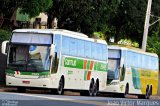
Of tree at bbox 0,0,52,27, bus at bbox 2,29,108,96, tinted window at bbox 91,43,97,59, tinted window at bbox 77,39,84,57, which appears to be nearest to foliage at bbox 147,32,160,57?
tree at bbox 0,0,52,27

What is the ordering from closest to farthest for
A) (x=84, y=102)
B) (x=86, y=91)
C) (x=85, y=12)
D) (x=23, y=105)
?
(x=23, y=105), (x=84, y=102), (x=86, y=91), (x=85, y=12)

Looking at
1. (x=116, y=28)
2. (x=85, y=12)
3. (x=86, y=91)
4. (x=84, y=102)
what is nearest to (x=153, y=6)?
(x=116, y=28)

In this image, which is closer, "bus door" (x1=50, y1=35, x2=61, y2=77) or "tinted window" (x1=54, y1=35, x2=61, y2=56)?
"bus door" (x1=50, y1=35, x2=61, y2=77)

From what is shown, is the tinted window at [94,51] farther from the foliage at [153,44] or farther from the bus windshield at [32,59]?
the foliage at [153,44]

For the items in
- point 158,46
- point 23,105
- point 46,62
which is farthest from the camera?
point 158,46

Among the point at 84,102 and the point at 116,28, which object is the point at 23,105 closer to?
the point at 84,102

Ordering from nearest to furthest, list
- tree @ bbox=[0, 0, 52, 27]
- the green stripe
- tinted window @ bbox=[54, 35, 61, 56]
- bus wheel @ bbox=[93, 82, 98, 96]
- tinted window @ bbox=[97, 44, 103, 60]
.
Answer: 1. tinted window @ bbox=[54, 35, 61, 56]
2. the green stripe
3. tree @ bbox=[0, 0, 52, 27]
4. bus wheel @ bbox=[93, 82, 98, 96]
5. tinted window @ bbox=[97, 44, 103, 60]

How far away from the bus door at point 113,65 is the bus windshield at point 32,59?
8707 mm

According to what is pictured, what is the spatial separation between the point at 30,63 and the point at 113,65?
9420 mm

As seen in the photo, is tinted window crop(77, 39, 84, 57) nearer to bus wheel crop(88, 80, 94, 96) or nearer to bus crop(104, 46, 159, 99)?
bus wheel crop(88, 80, 94, 96)

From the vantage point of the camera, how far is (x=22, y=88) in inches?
1120

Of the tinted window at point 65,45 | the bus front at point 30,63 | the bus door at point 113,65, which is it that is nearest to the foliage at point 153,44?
the bus door at point 113,65

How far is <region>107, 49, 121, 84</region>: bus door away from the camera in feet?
115

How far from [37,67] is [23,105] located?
1539 centimetres
